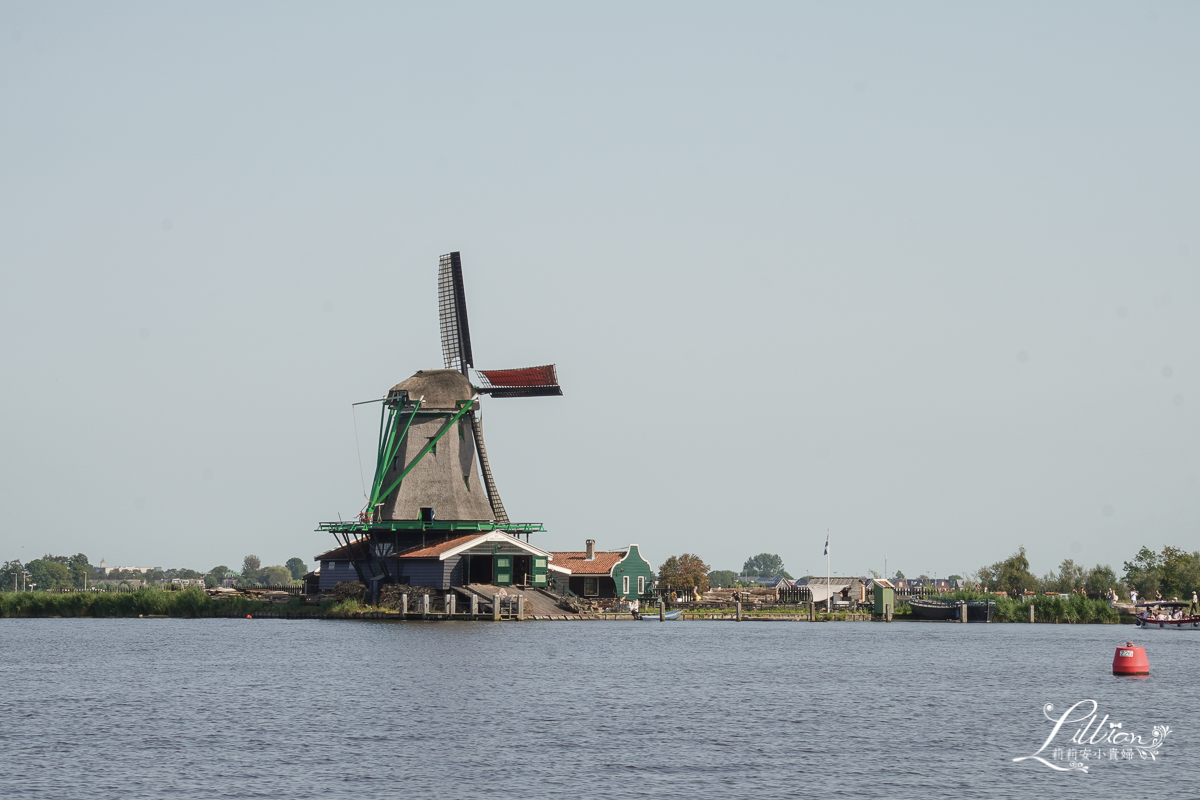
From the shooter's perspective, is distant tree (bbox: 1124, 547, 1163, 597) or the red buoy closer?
the red buoy

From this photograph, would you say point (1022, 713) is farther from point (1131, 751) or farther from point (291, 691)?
point (291, 691)

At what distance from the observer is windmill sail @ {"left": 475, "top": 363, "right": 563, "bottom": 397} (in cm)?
8800

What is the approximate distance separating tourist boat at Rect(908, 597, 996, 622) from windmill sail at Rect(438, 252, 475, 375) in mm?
38042

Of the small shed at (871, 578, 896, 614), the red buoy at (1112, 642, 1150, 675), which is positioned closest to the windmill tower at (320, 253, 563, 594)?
the small shed at (871, 578, 896, 614)

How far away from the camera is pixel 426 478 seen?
81.6m

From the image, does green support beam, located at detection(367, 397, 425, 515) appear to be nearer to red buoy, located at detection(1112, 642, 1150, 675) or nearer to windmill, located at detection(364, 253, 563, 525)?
windmill, located at detection(364, 253, 563, 525)

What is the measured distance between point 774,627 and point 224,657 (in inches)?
1602

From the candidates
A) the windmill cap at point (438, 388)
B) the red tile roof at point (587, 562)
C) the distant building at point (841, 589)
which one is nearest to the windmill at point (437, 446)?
the windmill cap at point (438, 388)

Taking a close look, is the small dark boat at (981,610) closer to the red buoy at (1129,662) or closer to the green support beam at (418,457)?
the green support beam at (418,457)

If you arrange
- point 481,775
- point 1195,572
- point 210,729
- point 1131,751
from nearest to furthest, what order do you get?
point 481,775
point 1131,751
point 210,729
point 1195,572

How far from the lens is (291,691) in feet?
141

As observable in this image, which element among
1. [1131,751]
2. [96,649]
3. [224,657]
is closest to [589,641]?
[224,657]

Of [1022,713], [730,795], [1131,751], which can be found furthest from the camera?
[1022,713]
